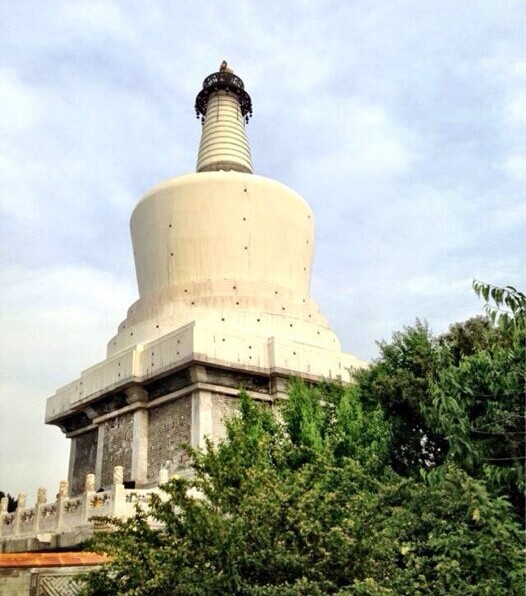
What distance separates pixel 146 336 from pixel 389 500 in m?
12.9

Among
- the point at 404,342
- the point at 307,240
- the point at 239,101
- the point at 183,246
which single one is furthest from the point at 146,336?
the point at 239,101

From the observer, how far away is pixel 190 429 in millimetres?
17422

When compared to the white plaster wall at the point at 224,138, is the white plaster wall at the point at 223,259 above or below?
below

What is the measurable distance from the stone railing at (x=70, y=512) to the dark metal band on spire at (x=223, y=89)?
52.8ft

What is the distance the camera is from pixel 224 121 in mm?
26062

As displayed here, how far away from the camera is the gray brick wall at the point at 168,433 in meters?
17.5

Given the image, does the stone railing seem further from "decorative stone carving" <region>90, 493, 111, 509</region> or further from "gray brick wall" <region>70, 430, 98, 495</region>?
"gray brick wall" <region>70, 430, 98, 495</region>

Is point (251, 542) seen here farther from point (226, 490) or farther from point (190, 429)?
→ point (190, 429)

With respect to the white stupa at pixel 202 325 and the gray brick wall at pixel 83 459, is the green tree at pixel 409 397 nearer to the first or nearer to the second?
the white stupa at pixel 202 325

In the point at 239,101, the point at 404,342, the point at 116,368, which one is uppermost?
the point at 239,101

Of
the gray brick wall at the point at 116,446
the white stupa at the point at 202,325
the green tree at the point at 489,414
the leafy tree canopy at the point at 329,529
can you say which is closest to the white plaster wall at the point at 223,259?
the white stupa at the point at 202,325

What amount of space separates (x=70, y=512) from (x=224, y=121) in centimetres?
1584

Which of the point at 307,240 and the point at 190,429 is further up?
the point at 307,240

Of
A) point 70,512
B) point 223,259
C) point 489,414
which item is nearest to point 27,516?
point 70,512
